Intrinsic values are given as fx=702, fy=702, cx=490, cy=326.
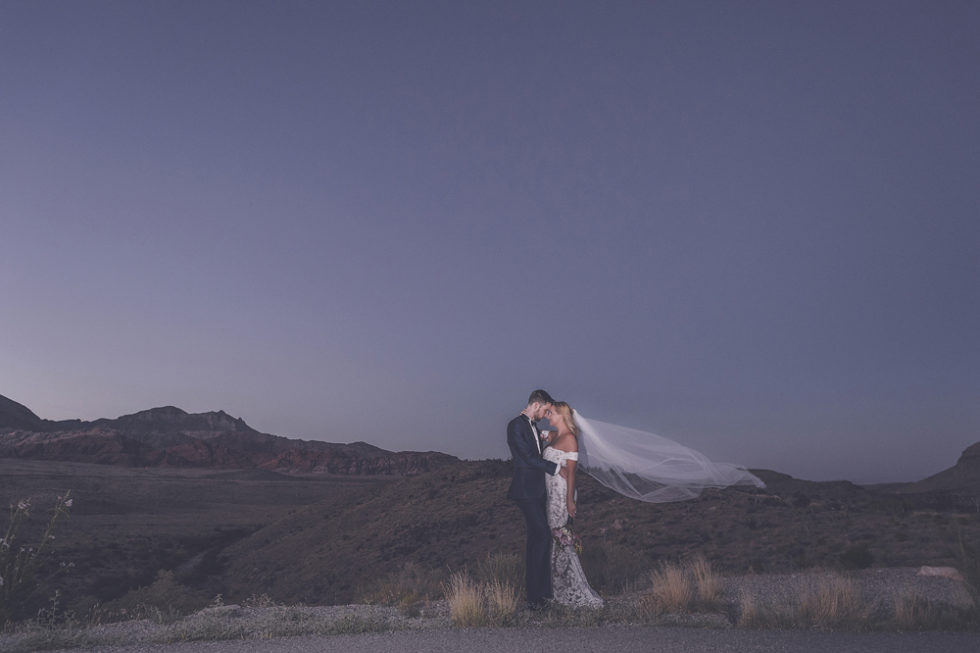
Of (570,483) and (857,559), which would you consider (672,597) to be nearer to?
(570,483)

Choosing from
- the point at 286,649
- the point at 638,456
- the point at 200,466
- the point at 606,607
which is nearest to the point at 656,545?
Answer: the point at 638,456

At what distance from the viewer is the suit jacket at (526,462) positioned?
8.86m

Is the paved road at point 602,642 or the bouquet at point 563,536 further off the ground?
the bouquet at point 563,536

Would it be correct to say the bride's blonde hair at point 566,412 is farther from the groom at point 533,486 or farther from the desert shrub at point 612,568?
the desert shrub at point 612,568

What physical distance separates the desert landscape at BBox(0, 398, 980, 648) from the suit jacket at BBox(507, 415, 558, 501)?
6.31 feet

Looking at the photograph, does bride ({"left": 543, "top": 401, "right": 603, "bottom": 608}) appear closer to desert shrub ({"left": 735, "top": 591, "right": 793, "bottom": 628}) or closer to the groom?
the groom

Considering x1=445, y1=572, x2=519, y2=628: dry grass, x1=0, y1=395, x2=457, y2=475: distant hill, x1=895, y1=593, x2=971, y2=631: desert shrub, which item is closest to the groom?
x1=445, y1=572, x2=519, y2=628: dry grass

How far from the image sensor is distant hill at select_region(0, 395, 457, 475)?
364 feet

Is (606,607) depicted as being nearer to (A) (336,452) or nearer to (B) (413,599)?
(B) (413,599)

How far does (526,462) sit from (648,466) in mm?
2992

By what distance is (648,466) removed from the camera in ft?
36.2

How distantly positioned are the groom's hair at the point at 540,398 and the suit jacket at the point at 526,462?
0.28 metres

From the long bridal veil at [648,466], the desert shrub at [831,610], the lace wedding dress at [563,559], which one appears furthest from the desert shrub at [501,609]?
the desert shrub at [831,610]

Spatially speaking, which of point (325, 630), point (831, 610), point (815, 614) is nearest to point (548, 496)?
point (325, 630)
